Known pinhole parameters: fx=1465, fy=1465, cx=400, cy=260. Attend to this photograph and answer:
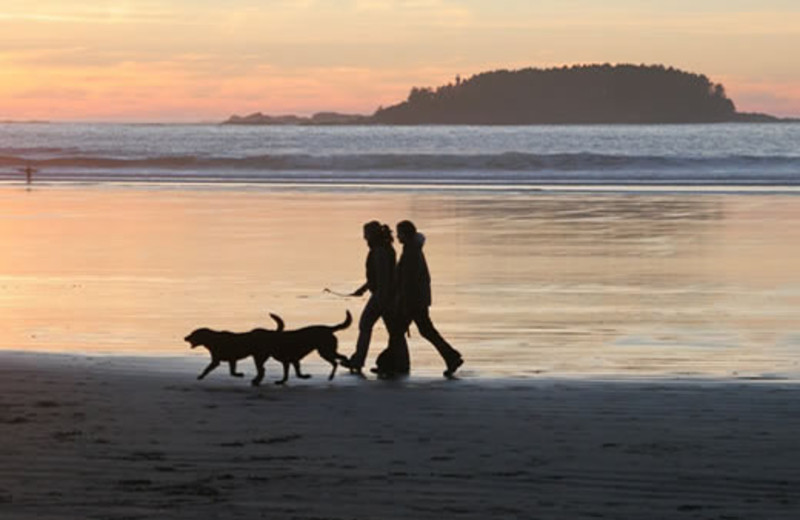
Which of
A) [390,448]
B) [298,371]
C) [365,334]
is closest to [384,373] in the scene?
[365,334]

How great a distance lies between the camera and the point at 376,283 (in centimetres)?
1207

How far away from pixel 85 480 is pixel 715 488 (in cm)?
312

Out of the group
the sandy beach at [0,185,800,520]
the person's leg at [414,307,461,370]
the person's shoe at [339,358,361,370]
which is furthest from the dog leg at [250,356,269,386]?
the person's leg at [414,307,461,370]

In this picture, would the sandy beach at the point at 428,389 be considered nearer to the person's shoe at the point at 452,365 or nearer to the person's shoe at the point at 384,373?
the person's shoe at the point at 452,365

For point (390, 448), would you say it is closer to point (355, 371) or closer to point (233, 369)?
point (233, 369)

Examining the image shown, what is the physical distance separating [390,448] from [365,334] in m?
3.72

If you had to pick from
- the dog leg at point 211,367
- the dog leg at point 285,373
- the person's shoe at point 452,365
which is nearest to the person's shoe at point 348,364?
the dog leg at point 285,373

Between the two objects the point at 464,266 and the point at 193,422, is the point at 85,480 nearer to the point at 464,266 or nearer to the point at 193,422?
the point at 193,422

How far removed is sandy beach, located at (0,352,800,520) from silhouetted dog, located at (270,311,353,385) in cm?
23

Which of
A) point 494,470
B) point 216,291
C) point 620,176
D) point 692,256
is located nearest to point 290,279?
point 216,291

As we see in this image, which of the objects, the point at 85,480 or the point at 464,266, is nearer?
the point at 85,480

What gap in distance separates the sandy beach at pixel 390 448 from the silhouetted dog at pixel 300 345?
23 cm

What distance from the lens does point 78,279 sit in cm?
1853

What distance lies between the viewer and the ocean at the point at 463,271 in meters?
13.1
